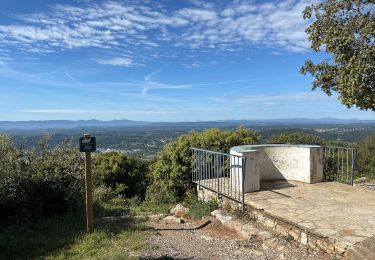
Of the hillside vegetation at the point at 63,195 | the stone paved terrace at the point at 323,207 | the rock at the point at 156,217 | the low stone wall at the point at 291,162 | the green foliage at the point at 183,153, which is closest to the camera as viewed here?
the stone paved terrace at the point at 323,207

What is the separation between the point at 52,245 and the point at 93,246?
33.1 inches

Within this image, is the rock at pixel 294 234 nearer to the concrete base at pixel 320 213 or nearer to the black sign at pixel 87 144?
the concrete base at pixel 320 213

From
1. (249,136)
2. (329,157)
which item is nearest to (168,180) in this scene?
(249,136)

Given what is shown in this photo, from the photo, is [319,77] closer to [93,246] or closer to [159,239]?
[159,239]

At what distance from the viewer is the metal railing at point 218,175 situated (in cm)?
746

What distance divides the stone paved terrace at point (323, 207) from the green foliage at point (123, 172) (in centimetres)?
1116

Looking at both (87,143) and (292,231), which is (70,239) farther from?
(292,231)

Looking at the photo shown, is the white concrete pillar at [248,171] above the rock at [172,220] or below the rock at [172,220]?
above

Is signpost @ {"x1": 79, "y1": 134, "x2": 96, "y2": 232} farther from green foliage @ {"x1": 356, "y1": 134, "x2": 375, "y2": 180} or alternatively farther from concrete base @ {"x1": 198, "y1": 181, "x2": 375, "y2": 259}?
green foliage @ {"x1": 356, "y1": 134, "x2": 375, "y2": 180}

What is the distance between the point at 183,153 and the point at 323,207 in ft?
18.3

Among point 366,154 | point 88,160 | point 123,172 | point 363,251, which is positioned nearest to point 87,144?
point 88,160

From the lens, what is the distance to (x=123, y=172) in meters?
19.2

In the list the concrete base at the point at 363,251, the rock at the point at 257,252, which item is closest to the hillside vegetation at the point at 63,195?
the rock at the point at 257,252

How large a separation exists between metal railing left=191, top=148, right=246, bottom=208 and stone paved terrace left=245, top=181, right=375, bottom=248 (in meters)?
0.34
